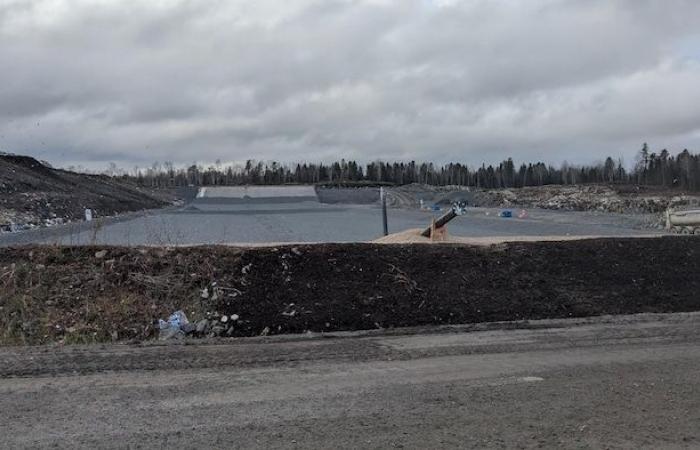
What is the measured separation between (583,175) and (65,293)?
425 feet

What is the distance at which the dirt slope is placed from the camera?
2977 centimetres

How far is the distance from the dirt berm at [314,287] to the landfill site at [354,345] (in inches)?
1.4

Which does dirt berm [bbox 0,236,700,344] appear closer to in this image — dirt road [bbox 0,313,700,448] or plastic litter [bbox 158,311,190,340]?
plastic litter [bbox 158,311,190,340]

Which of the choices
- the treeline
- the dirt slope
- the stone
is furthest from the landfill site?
the treeline

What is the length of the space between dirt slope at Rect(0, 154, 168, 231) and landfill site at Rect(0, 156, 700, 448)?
1911 centimetres

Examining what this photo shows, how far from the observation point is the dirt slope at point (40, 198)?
1172 inches

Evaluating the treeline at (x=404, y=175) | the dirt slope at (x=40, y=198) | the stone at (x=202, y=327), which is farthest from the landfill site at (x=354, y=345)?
the treeline at (x=404, y=175)

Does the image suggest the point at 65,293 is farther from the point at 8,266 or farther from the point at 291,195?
the point at 291,195

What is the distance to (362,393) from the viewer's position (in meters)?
6.30

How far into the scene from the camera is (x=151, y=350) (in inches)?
324

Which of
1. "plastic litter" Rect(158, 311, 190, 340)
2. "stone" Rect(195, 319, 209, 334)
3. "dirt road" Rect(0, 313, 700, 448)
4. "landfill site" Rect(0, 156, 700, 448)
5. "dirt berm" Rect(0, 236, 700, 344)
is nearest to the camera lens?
"dirt road" Rect(0, 313, 700, 448)

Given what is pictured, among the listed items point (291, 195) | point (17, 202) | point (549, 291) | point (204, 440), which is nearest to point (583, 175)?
point (291, 195)

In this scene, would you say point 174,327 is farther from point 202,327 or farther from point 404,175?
point 404,175

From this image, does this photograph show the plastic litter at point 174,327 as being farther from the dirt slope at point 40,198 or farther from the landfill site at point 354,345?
the dirt slope at point 40,198
